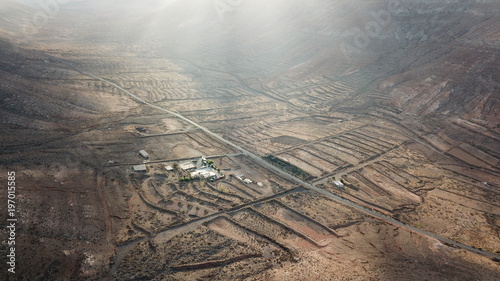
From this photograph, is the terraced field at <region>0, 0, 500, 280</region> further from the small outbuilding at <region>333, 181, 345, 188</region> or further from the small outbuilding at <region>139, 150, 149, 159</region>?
the small outbuilding at <region>333, 181, 345, 188</region>

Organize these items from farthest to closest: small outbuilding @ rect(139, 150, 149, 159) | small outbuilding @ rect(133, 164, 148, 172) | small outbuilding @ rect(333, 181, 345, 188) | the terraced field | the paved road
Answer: small outbuilding @ rect(139, 150, 149, 159) → small outbuilding @ rect(333, 181, 345, 188) → small outbuilding @ rect(133, 164, 148, 172) → the paved road → the terraced field

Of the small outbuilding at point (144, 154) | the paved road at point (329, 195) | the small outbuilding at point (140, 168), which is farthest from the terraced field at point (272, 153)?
the small outbuilding at point (140, 168)

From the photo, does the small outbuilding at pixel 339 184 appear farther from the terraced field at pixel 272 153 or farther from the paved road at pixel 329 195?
the paved road at pixel 329 195

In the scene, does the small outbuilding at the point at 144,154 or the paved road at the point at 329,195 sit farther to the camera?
the small outbuilding at the point at 144,154

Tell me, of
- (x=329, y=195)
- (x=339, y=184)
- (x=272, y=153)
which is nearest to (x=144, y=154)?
(x=272, y=153)

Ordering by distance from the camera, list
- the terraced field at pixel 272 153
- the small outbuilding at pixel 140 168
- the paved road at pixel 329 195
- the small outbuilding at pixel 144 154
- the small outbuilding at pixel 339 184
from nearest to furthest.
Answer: the terraced field at pixel 272 153
the paved road at pixel 329 195
the small outbuilding at pixel 140 168
the small outbuilding at pixel 339 184
the small outbuilding at pixel 144 154

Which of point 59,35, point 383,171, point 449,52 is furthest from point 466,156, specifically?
point 59,35

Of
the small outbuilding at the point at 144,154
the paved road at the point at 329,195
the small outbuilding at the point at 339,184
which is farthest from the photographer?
the small outbuilding at the point at 144,154

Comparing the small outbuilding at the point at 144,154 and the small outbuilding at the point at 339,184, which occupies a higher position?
the small outbuilding at the point at 339,184

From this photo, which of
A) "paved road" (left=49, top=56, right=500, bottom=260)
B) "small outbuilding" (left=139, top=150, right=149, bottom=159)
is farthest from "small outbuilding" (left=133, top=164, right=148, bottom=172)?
"paved road" (left=49, top=56, right=500, bottom=260)

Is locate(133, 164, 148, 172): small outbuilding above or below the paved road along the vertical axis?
below

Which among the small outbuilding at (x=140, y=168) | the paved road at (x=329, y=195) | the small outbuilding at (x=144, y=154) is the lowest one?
the small outbuilding at (x=140, y=168)
